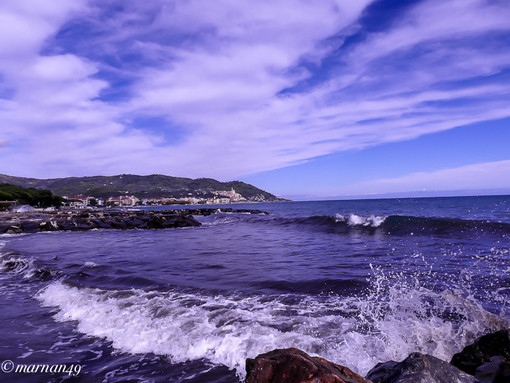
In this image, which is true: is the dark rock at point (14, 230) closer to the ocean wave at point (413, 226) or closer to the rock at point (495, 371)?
the ocean wave at point (413, 226)

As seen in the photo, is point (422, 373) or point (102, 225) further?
point (102, 225)

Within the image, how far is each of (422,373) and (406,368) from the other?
16cm

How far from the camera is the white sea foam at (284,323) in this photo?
446 cm

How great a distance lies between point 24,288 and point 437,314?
11183 mm

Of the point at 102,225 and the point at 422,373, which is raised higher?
the point at 422,373

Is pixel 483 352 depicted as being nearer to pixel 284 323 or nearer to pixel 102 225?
pixel 284 323

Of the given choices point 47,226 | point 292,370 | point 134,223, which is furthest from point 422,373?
point 47,226

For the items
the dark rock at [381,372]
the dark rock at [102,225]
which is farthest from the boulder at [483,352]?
the dark rock at [102,225]

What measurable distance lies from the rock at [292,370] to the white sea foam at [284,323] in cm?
141

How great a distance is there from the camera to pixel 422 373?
2932mm

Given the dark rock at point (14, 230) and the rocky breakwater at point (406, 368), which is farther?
the dark rock at point (14, 230)

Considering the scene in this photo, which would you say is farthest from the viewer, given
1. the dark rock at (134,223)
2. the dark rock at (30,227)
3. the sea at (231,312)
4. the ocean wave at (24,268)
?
the dark rock at (134,223)

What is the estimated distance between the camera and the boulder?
3.63m

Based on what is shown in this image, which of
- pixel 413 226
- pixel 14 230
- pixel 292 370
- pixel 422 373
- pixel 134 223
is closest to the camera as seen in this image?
pixel 292 370
